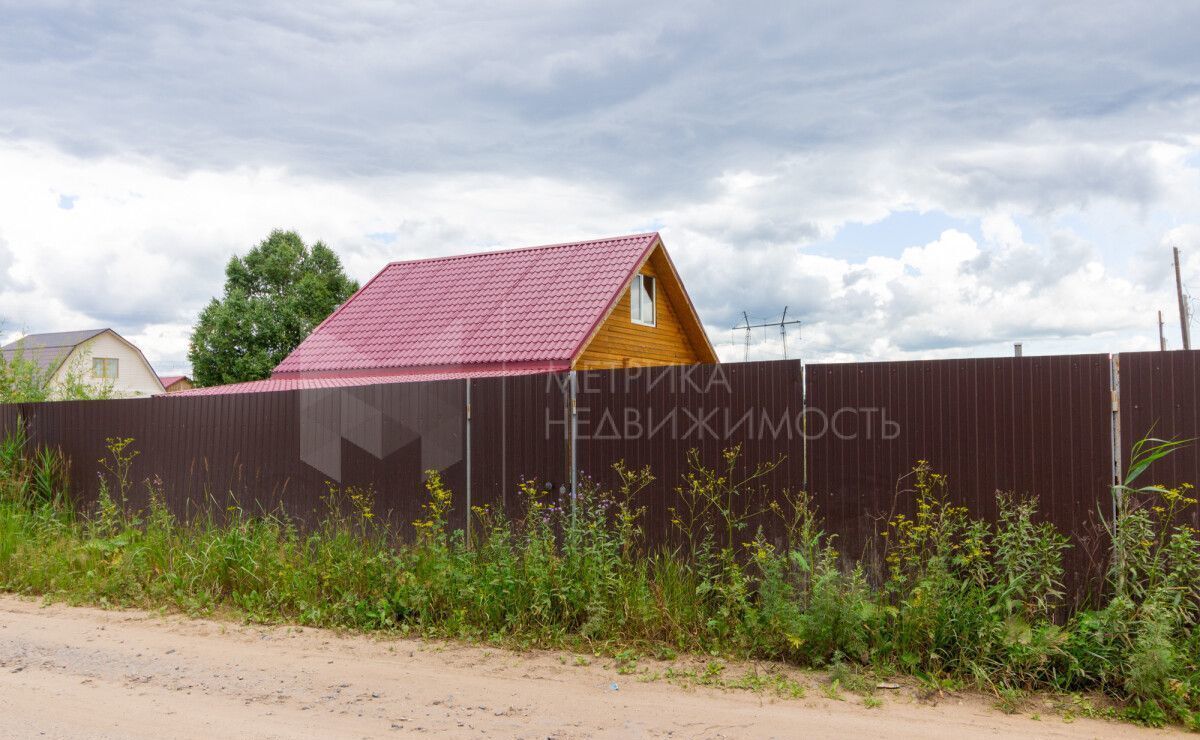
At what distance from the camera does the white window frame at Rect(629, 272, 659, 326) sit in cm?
2081

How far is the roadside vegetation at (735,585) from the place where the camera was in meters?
5.38

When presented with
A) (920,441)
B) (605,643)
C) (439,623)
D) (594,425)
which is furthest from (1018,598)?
(439,623)

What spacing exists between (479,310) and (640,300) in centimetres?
394

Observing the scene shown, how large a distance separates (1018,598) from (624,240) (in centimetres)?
1590

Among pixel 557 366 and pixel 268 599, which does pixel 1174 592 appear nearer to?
pixel 268 599

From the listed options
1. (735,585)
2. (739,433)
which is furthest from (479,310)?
(735,585)

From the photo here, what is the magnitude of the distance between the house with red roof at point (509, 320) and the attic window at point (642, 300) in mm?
30

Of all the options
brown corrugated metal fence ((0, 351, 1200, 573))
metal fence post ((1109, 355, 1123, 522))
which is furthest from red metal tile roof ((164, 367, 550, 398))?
metal fence post ((1109, 355, 1123, 522))

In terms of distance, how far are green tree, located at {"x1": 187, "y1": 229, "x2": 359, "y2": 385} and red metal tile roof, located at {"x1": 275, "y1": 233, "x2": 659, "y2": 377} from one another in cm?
1559

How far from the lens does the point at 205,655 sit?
6.35 m

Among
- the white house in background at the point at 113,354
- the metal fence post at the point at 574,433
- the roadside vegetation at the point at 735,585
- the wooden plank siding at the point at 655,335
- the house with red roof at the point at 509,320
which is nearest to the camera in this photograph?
the roadside vegetation at the point at 735,585

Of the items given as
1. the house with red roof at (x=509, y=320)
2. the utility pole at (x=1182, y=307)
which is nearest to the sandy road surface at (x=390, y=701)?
the house with red roof at (x=509, y=320)

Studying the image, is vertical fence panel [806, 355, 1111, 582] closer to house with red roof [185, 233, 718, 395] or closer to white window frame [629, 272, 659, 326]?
house with red roof [185, 233, 718, 395]

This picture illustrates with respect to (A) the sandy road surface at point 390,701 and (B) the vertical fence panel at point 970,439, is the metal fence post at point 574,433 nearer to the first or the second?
(A) the sandy road surface at point 390,701
